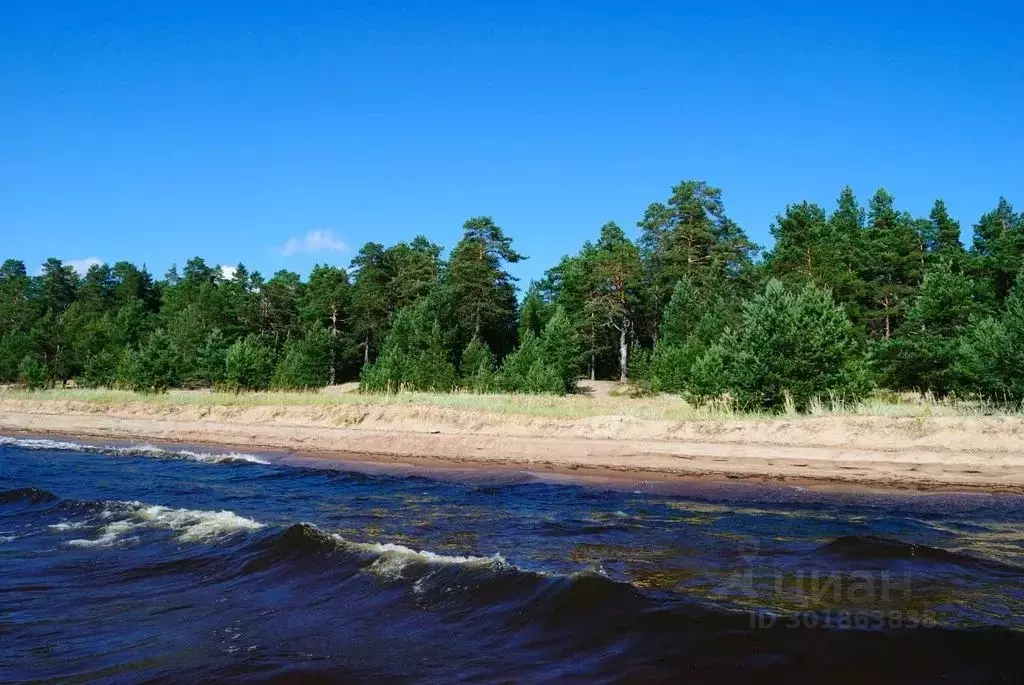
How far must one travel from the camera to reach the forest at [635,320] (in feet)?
79.9

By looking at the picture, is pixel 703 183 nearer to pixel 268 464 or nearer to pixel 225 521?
pixel 268 464

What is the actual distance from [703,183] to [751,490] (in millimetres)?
65447

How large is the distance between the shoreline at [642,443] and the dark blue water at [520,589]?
2.19 m

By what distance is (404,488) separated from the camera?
55.8ft

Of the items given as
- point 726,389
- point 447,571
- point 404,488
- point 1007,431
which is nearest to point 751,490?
point 1007,431

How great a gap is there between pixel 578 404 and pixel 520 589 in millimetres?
24260

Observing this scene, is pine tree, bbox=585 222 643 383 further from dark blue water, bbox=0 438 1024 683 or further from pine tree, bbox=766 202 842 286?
dark blue water, bbox=0 438 1024 683

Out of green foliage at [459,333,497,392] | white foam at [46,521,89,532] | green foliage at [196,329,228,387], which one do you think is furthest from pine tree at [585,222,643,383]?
white foam at [46,521,89,532]

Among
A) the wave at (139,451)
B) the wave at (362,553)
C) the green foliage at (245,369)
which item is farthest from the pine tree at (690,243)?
the wave at (362,553)

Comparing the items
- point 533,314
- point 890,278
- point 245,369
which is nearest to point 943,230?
point 890,278

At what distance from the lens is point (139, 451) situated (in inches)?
987

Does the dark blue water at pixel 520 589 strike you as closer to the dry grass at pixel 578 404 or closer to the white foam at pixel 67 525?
the white foam at pixel 67 525

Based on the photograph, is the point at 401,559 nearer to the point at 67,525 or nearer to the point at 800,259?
the point at 67,525

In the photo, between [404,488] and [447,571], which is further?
[404,488]
